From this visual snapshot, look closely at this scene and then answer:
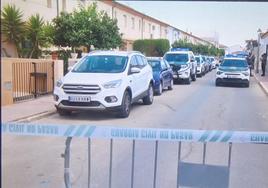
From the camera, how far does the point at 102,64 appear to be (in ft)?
34.2

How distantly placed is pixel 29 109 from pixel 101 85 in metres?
2.60

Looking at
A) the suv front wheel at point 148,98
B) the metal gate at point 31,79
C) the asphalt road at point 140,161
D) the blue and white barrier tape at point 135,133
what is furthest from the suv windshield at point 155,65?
the blue and white barrier tape at point 135,133

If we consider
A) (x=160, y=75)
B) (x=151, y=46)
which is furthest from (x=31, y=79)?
(x=151, y=46)

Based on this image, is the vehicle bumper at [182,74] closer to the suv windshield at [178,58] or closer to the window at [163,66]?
the suv windshield at [178,58]

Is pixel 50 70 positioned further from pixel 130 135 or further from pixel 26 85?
pixel 130 135

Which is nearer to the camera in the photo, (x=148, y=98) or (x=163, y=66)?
(x=148, y=98)

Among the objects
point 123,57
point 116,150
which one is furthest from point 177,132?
point 123,57

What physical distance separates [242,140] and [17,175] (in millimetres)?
3075

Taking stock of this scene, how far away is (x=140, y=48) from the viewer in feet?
118

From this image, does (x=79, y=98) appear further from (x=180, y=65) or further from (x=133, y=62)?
(x=180, y=65)

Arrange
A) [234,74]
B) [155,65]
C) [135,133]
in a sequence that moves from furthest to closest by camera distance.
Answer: [234,74] → [155,65] → [135,133]

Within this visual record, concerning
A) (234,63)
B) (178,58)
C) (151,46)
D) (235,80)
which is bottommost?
(235,80)

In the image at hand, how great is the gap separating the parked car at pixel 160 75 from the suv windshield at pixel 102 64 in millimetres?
4799

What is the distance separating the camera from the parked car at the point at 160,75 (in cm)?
1532
